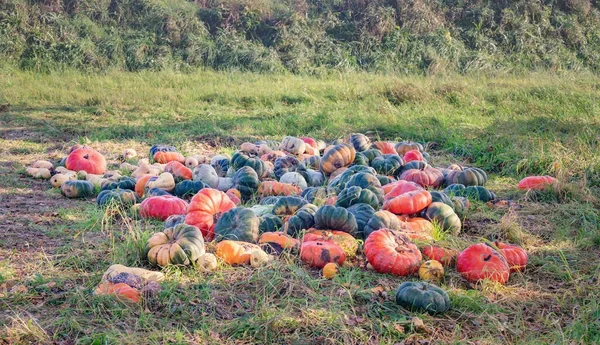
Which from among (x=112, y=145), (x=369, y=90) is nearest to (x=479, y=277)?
(x=112, y=145)

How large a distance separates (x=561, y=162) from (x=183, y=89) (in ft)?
24.5

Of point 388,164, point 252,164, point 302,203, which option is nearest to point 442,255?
point 302,203

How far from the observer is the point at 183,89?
1236 centimetres

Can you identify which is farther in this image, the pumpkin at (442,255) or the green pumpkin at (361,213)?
the green pumpkin at (361,213)

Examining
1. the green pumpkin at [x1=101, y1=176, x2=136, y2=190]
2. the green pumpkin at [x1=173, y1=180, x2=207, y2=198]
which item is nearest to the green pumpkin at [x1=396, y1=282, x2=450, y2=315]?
the green pumpkin at [x1=173, y1=180, x2=207, y2=198]

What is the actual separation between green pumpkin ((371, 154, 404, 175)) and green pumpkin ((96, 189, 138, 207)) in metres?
2.53

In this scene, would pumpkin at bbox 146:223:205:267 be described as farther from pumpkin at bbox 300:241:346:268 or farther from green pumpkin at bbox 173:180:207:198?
green pumpkin at bbox 173:180:207:198

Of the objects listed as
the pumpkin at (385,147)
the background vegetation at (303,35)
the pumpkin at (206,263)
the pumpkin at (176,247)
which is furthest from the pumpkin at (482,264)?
the background vegetation at (303,35)

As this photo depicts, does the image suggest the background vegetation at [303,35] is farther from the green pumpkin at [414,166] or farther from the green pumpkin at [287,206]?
the green pumpkin at [287,206]

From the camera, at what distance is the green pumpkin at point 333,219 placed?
16.3 feet

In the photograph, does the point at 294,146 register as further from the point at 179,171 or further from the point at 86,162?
the point at 86,162

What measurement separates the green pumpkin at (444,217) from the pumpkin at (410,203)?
3.2 inches

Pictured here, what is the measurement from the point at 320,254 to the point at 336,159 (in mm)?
2389

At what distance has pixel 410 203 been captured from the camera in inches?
212
